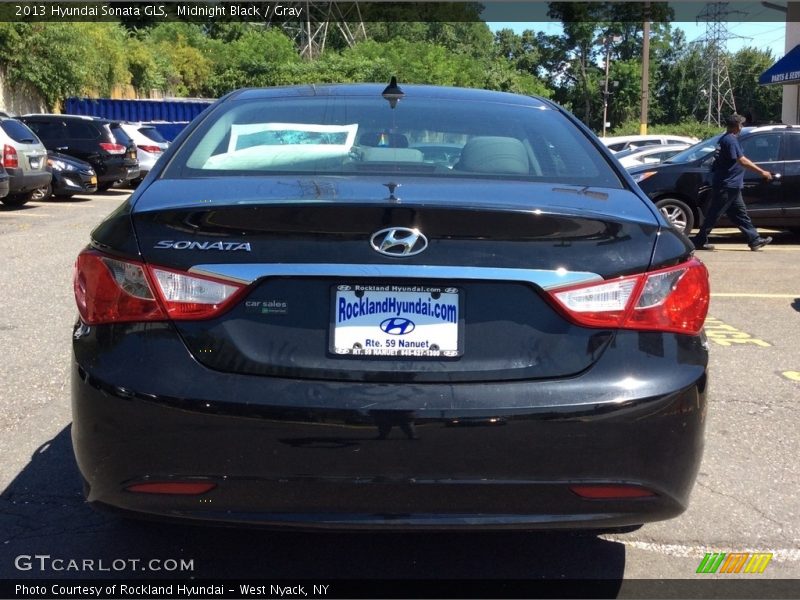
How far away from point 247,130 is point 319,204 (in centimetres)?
110

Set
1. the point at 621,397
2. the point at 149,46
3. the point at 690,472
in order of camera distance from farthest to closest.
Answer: the point at 149,46, the point at 690,472, the point at 621,397

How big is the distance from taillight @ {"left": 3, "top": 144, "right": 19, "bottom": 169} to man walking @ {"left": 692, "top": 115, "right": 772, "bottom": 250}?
10207mm

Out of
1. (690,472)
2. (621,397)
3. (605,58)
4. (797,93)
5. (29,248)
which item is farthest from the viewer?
(605,58)

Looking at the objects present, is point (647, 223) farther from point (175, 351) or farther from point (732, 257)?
point (732, 257)

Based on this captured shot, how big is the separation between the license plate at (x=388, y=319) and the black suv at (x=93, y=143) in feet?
61.6

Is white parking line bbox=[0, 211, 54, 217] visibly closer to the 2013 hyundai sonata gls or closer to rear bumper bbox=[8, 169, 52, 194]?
rear bumper bbox=[8, 169, 52, 194]

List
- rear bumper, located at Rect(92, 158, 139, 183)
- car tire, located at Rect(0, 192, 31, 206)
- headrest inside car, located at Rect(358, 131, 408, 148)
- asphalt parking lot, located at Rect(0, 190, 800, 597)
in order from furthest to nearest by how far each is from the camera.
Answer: rear bumper, located at Rect(92, 158, 139, 183) → car tire, located at Rect(0, 192, 31, 206) → headrest inside car, located at Rect(358, 131, 408, 148) → asphalt parking lot, located at Rect(0, 190, 800, 597)

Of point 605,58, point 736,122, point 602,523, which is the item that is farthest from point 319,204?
point 605,58

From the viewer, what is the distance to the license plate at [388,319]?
2.60 meters

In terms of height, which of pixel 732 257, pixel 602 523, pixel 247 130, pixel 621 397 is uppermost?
pixel 247 130

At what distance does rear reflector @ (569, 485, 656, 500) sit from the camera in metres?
2.62

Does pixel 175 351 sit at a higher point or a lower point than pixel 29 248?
higher

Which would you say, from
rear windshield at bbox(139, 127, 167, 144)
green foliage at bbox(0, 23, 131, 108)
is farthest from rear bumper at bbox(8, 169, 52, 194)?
green foliage at bbox(0, 23, 131, 108)

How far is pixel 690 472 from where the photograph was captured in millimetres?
2754
